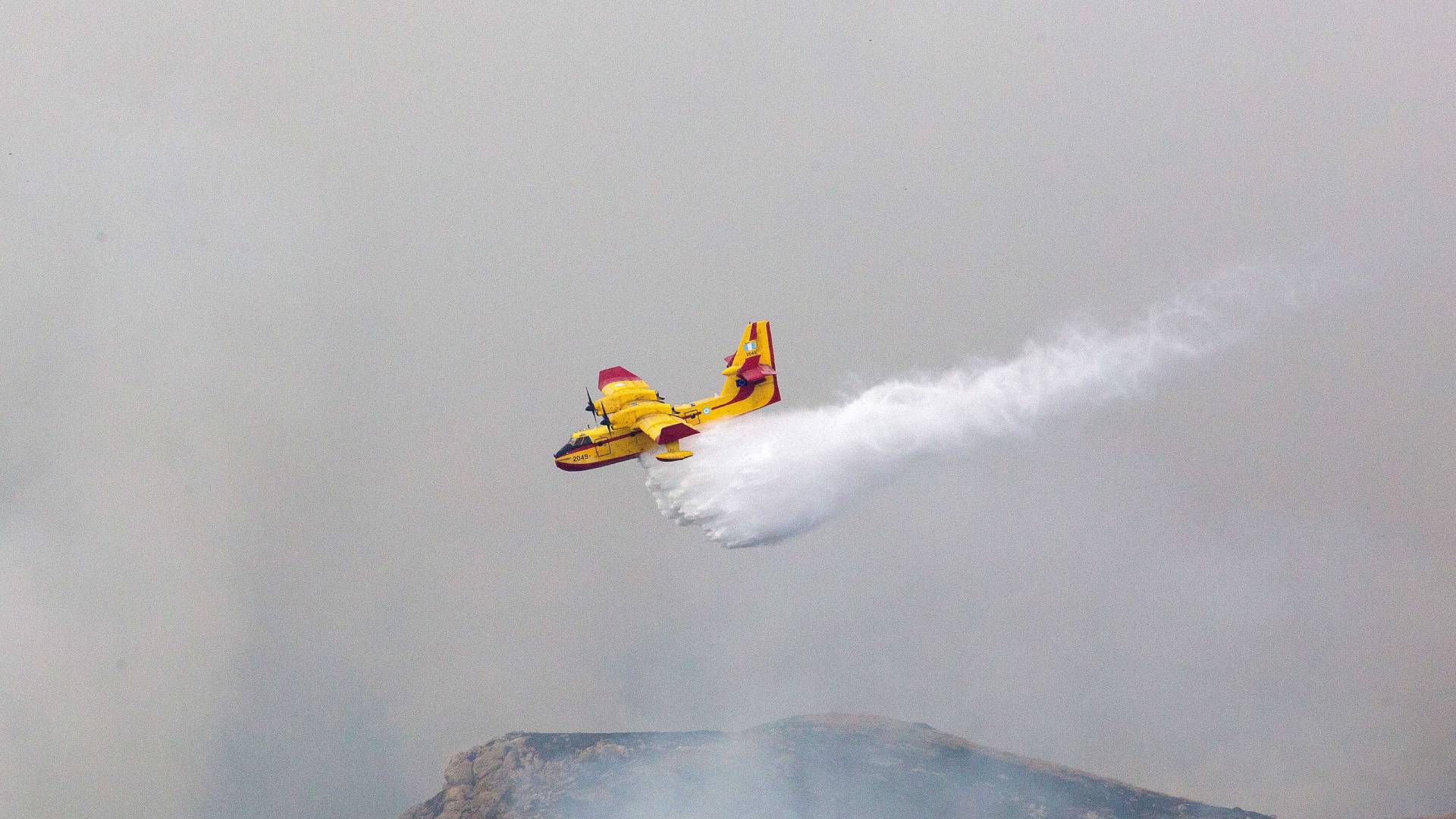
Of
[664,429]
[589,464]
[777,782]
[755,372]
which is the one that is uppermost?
[755,372]

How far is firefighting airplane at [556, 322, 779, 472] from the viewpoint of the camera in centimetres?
5747

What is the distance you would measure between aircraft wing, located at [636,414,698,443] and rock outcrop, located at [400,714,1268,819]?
3946cm

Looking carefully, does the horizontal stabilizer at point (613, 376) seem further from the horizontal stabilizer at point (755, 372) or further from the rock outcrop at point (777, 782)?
the rock outcrop at point (777, 782)

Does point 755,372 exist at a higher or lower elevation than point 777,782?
higher

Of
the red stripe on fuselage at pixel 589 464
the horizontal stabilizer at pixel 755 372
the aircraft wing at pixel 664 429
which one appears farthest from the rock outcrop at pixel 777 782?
the horizontal stabilizer at pixel 755 372

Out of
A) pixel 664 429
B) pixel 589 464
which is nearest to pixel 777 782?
pixel 589 464

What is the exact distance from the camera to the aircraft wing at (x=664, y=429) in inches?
2186

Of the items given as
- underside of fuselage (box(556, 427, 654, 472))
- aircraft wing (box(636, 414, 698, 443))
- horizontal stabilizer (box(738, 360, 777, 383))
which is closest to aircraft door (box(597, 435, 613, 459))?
underside of fuselage (box(556, 427, 654, 472))

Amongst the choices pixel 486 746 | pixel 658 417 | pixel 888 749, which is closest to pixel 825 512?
pixel 658 417

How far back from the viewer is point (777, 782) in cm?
8762

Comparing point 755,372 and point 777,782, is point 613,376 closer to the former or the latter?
point 755,372

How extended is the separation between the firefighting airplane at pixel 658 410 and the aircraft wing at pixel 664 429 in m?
0.04

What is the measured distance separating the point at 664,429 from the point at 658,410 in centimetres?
304

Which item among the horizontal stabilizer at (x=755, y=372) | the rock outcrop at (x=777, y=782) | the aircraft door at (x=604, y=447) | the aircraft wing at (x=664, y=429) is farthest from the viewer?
the rock outcrop at (x=777, y=782)
